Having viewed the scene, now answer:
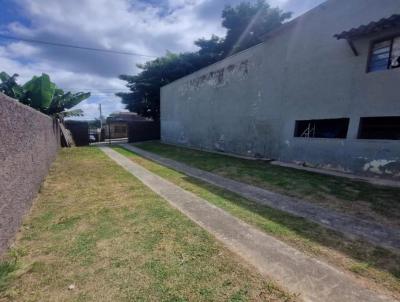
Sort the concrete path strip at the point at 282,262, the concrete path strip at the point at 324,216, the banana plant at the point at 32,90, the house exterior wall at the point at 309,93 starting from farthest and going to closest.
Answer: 1. the banana plant at the point at 32,90
2. the house exterior wall at the point at 309,93
3. the concrete path strip at the point at 324,216
4. the concrete path strip at the point at 282,262

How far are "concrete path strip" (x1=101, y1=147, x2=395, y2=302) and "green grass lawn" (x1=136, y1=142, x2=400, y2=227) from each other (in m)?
2.31

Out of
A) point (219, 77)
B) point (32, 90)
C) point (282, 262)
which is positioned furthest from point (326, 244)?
point (32, 90)

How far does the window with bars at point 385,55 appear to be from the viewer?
6531 mm

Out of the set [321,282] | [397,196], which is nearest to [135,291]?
[321,282]

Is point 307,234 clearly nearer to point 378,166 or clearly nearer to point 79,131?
point 378,166

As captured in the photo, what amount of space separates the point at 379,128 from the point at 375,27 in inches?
121

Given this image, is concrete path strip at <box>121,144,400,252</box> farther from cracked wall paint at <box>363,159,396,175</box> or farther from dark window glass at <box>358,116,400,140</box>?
dark window glass at <box>358,116,400,140</box>

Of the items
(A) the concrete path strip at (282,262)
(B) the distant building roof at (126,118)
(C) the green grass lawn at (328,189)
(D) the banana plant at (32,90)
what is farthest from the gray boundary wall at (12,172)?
(B) the distant building roof at (126,118)

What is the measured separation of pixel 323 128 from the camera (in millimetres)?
8797

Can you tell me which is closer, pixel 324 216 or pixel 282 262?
pixel 282 262

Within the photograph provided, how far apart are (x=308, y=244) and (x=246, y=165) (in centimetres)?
616

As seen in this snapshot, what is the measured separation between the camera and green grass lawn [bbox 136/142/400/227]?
15.3 ft

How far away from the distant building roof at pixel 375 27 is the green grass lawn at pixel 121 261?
7319mm

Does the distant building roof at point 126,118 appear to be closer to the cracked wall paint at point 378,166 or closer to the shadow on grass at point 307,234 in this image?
the cracked wall paint at point 378,166
